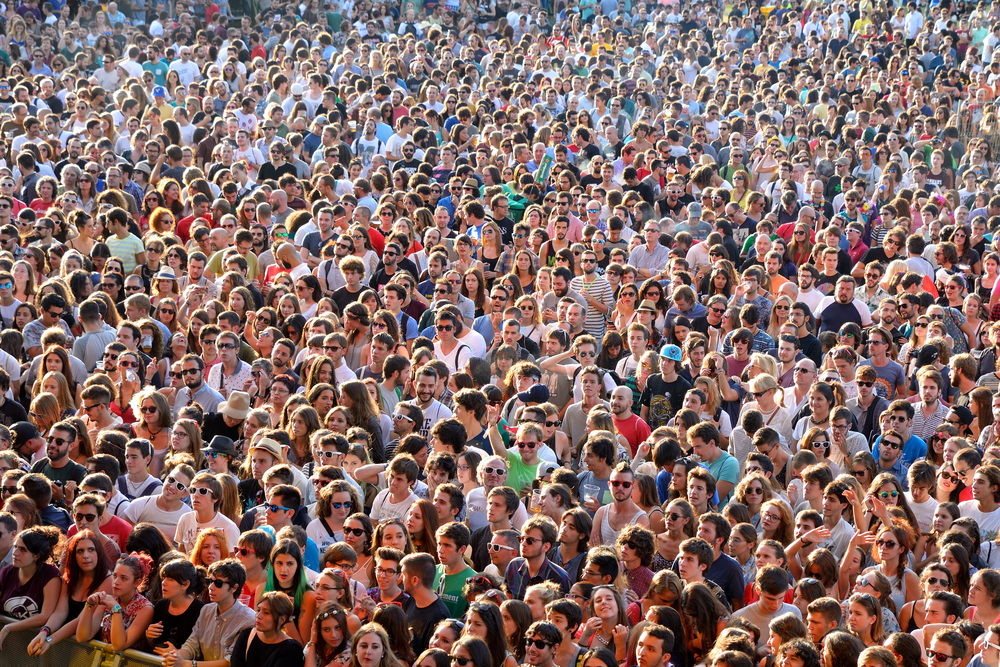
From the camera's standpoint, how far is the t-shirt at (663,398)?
10492mm

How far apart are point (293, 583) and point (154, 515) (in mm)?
1662

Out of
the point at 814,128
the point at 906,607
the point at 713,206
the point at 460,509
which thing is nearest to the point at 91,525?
the point at 460,509

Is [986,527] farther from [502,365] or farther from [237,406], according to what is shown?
[237,406]

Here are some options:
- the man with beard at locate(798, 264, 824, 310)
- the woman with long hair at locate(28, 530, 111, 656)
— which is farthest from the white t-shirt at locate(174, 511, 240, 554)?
the man with beard at locate(798, 264, 824, 310)

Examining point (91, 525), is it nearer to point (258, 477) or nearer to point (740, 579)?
point (258, 477)

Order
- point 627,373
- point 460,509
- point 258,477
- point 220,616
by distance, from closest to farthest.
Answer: point 220,616
point 460,509
point 258,477
point 627,373

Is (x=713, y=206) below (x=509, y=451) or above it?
above

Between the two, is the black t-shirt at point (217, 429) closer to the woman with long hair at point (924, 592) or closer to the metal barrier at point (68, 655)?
the metal barrier at point (68, 655)

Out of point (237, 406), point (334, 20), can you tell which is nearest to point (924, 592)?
point (237, 406)

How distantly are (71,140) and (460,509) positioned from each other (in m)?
10.1

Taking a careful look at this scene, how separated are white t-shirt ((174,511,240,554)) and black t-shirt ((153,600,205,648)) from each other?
0.91 m

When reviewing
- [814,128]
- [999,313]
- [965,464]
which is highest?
[814,128]

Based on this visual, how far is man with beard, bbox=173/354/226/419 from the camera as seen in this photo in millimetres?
10375

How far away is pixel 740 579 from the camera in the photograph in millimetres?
7633
